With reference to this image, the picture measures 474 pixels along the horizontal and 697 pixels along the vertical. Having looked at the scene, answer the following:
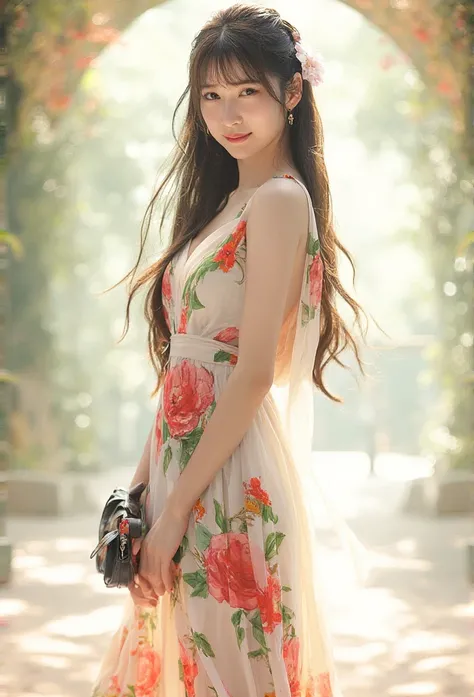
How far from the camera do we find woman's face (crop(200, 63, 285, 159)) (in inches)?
56.8

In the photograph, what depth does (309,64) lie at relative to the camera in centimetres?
153

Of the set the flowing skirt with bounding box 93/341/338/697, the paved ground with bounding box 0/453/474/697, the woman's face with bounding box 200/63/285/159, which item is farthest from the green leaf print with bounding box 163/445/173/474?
the paved ground with bounding box 0/453/474/697

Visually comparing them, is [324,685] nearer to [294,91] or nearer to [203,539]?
[203,539]

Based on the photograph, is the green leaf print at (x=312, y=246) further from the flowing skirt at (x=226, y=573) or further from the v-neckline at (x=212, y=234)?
the flowing skirt at (x=226, y=573)

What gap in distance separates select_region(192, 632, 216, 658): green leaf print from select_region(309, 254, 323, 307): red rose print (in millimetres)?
508

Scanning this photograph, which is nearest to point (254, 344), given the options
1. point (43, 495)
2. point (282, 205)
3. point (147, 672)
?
point (282, 205)

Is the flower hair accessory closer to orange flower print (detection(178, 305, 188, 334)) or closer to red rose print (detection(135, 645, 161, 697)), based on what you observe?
orange flower print (detection(178, 305, 188, 334))

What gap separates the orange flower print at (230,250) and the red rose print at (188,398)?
163mm

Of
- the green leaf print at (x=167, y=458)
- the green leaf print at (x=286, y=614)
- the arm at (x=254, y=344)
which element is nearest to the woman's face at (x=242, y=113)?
the arm at (x=254, y=344)

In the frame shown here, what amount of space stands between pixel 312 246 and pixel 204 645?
0.60 metres

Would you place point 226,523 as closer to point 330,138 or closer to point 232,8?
point 232,8

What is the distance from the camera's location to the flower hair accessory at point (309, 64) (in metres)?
1.52

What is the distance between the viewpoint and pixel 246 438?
1.44m

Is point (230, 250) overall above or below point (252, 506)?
above
